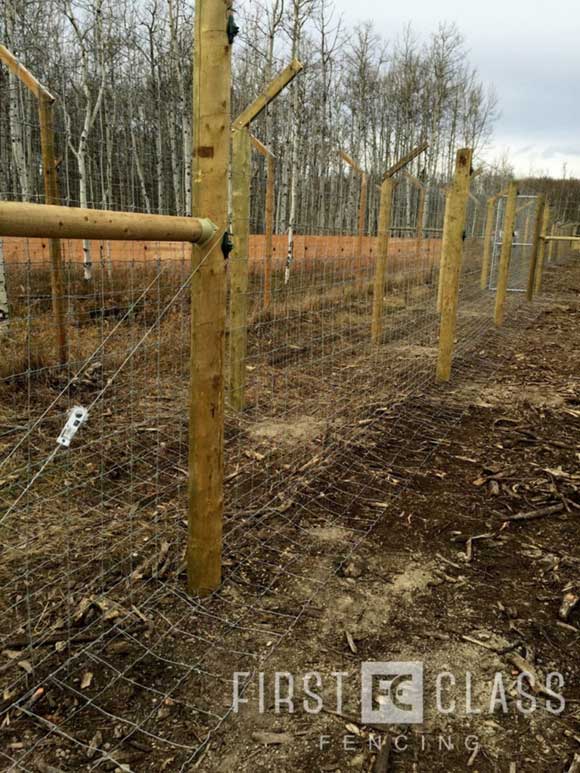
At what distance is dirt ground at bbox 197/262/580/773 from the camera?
182 centimetres

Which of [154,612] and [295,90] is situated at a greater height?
[295,90]

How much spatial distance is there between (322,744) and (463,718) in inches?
19.4

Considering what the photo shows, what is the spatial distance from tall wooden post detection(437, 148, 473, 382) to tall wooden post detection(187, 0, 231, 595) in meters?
4.13

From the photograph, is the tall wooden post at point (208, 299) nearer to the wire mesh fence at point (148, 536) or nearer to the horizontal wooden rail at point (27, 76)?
the wire mesh fence at point (148, 536)

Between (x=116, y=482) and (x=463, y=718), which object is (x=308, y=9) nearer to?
(x=116, y=482)

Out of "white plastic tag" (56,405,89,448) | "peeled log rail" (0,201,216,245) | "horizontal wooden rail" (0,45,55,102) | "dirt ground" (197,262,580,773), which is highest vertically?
"horizontal wooden rail" (0,45,55,102)

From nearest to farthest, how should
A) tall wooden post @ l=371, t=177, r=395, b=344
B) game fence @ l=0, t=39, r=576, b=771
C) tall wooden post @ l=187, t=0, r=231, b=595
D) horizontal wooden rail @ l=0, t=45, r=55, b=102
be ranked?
game fence @ l=0, t=39, r=576, b=771, tall wooden post @ l=187, t=0, r=231, b=595, horizontal wooden rail @ l=0, t=45, r=55, b=102, tall wooden post @ l=371, t=177, r=395, b=344

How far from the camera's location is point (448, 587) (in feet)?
8.86

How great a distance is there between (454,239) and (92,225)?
4.95m

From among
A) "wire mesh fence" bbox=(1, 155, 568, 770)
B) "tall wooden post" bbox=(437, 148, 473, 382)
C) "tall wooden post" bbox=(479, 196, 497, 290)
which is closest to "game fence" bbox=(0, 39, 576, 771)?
"wire mesh fence" bbox=(1, 155, 568, 770)

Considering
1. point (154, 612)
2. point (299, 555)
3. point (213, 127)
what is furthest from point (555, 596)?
point (213, 127)

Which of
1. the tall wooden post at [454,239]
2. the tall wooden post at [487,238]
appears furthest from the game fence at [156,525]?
the tall wooden post at [487,238]

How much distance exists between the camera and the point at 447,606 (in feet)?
8.38

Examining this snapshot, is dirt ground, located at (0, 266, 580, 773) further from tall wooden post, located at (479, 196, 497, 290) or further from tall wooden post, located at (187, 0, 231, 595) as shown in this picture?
tall wooden post, located at (479, 196, 497, 290)
